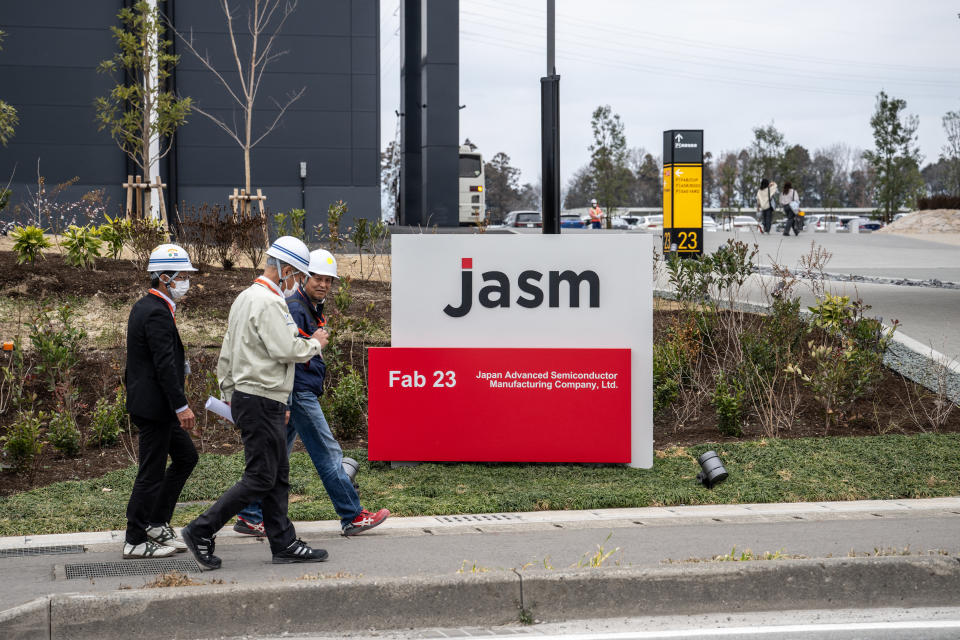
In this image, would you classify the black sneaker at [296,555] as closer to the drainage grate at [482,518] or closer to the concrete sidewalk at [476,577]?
the concrete sidewalk at [476,577]

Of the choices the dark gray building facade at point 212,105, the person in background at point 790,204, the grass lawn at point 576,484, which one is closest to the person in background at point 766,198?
the person in background at point 790,204

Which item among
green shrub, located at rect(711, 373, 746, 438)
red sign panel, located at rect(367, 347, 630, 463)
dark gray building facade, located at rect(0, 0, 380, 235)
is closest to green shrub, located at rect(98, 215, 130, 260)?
red sign panel, located at rect(367, 347, 630, 463)

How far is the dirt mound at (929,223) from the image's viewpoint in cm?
4069

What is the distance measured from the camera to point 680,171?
68.0 ft

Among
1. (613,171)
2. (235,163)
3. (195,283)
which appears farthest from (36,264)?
(613,171)

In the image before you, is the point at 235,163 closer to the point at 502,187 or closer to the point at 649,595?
the point at 649,595

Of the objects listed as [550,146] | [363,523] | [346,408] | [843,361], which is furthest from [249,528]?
[843,361]

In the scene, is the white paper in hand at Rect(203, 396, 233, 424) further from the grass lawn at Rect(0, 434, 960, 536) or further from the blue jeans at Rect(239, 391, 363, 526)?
the grass lawn at Rect(0, 434, 960, 536)

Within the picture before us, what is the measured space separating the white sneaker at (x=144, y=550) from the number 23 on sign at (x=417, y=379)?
2958 mm

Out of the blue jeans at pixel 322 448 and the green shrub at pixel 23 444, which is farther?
the green shrub at pixel 23 444

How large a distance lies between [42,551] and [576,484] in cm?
387

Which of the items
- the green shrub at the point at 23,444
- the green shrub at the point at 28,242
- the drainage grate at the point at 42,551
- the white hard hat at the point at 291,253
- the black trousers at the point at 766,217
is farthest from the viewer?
the black trousers at the point at 766,217

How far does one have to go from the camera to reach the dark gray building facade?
3259 centimetres

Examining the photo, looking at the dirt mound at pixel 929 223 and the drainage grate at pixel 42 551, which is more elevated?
the dirt mound at pixel 929 223
